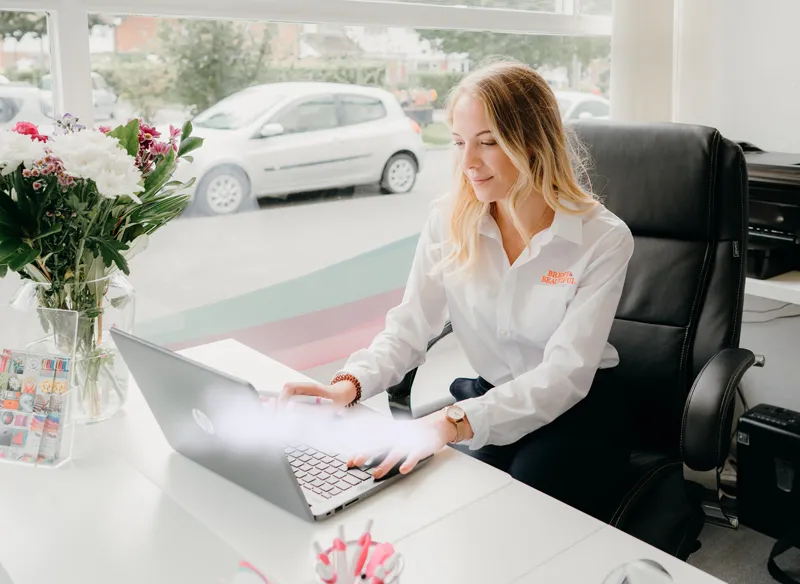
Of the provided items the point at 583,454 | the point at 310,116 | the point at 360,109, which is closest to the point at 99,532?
the point at 583,454

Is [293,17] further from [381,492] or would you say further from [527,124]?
[381,492]

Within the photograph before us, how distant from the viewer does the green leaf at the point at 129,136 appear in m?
1.39

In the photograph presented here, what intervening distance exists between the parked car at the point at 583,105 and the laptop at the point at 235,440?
2139mm

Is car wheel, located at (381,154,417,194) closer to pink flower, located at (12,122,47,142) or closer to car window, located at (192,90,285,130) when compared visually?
car window, located at (192,90,285,130)

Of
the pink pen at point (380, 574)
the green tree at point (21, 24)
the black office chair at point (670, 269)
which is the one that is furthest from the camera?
the green tree at point (21, 24)

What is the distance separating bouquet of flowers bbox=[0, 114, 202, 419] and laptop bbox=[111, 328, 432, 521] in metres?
0.14

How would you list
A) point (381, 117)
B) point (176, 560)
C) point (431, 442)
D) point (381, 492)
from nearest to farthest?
1. point (176, 560)
2. point (381, 492)
3. point (431, 442)
4. point (381, 117)

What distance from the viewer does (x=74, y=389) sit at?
53.9 inches

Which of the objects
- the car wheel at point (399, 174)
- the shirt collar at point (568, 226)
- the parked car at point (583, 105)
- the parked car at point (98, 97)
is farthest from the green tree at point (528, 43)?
the shirt collar at point (568, 226)

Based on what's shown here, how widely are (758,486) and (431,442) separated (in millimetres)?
1490

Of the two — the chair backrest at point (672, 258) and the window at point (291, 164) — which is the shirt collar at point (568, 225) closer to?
the chair backrest at point (672, 258)

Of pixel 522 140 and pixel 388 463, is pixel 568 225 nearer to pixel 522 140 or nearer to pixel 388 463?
pixel 522 140

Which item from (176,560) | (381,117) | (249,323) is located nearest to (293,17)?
(381,117)

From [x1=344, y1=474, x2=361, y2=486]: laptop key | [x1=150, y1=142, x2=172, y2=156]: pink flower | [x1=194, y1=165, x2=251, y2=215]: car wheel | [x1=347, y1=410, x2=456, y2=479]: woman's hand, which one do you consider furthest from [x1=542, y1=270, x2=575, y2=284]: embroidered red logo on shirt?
[x1=194, y1=165, x2=251, y2=215]: car wheel
